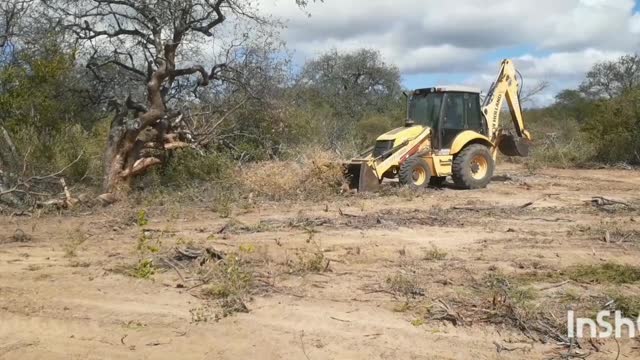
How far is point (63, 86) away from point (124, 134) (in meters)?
2.57

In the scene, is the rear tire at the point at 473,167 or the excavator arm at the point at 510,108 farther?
the excavator arm at the point at 510,108

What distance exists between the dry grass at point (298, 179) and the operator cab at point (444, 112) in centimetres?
214

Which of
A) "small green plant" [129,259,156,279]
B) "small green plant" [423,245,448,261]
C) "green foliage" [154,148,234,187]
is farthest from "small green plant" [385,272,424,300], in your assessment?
"green foliage" [154,148,234,187]

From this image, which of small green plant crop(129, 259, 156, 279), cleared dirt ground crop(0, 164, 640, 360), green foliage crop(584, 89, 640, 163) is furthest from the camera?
green foliage crop(584, 89, 640, 163)

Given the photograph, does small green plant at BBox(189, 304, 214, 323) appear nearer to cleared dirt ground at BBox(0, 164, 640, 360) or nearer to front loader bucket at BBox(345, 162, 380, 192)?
cleared dirt ground at BBox(0, 164, 640, 360)

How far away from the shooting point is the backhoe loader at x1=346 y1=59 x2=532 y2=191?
13016 millimetres

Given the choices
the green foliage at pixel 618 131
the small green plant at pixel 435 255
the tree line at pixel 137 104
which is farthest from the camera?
the green foliage at pixel 618 131

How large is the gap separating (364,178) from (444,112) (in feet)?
7.98

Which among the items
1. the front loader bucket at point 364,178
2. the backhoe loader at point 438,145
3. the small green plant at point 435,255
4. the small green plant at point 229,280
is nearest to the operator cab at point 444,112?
the backhoe loader at point 438,145

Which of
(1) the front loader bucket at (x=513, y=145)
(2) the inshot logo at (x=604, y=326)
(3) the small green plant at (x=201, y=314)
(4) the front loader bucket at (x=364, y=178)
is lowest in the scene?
(2) the inshot logo at (x=604, y=326)

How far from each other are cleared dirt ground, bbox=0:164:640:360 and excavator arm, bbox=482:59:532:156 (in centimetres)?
441

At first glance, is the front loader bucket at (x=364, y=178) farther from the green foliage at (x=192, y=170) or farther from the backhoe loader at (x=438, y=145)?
the green foliage at (x=192, y=170)

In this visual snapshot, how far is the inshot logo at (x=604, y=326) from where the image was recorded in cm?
500

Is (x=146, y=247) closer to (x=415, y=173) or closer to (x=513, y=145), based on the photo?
(x=415, y=173)
